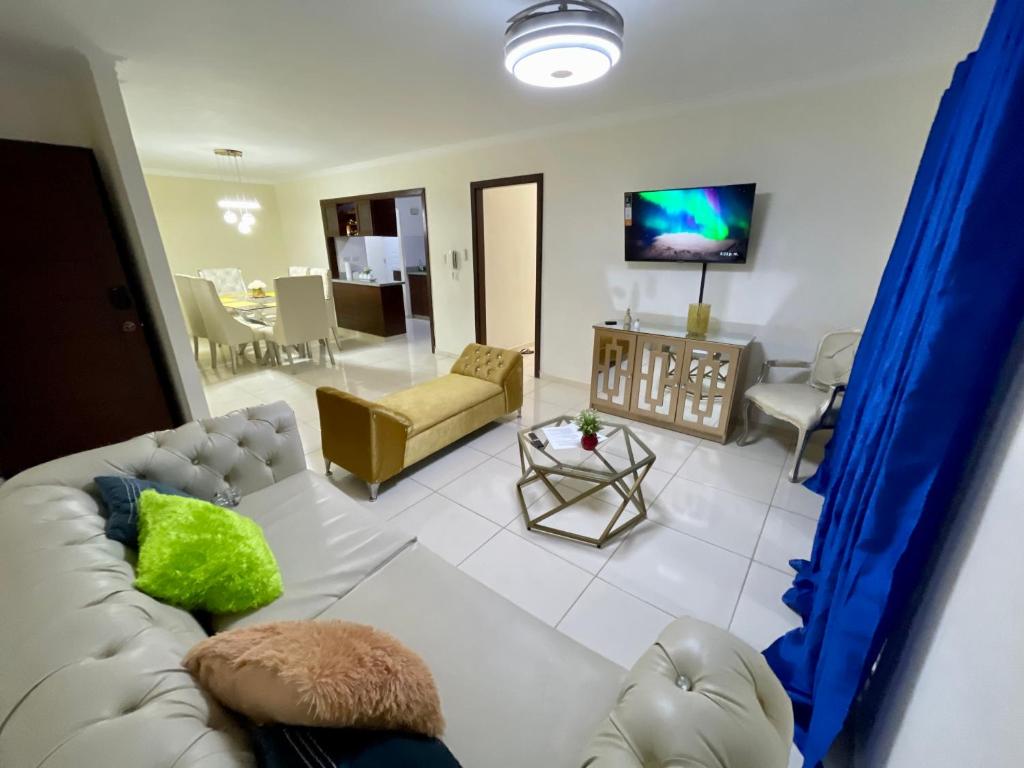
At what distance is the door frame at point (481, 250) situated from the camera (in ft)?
12.3

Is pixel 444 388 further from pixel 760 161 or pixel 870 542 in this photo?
pixel 760 161

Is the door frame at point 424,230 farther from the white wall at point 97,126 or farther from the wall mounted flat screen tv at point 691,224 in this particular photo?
the white wall at point 97,126

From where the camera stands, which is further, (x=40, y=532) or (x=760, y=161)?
(x=760, y=161)

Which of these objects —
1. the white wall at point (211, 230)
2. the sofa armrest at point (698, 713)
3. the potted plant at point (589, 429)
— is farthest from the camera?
the white wall at point (211, 230)

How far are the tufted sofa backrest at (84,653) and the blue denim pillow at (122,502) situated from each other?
1.2 inches

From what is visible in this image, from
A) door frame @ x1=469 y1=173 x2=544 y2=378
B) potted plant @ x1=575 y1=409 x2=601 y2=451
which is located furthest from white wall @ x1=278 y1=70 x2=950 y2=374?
potted plant @ x1=575 y1=409 x2=601 y2=451

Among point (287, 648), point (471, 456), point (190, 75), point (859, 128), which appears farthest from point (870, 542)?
point (190, 75)

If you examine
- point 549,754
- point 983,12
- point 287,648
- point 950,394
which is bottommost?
point 549,754

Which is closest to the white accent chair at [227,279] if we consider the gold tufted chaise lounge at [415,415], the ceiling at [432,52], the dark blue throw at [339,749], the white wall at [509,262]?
the ceiling at [432,52]

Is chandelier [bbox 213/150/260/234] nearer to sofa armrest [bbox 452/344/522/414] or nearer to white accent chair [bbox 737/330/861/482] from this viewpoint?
sofa armrest [bbox 452/344/522/414]

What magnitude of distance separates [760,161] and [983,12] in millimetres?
1063

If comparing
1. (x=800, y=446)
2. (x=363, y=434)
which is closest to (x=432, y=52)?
(x=363, y=434)

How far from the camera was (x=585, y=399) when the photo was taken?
3750mm

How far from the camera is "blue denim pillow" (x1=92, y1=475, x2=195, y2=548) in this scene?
3.54ft
